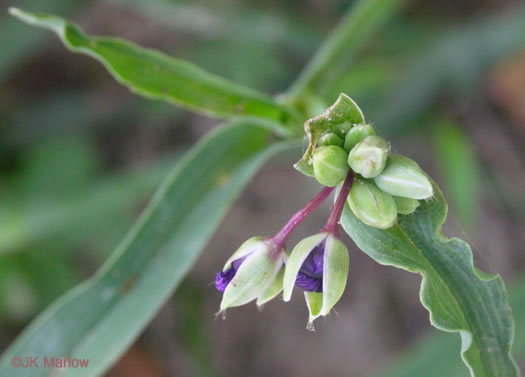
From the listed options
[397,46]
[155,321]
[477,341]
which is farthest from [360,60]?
[477,341]

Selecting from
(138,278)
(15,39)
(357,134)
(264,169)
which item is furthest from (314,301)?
(15,39)

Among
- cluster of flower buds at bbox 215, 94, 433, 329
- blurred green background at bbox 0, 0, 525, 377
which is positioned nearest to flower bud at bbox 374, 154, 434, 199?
cluster of flower buds at bbox 215, 94, 433, 329

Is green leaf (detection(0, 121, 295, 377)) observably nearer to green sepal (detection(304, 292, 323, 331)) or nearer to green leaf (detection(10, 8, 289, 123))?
green leaf (detection(10, 8, 289, 123))

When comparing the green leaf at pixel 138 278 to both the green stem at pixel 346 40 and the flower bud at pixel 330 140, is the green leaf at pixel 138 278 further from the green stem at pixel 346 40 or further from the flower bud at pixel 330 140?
the flower bud at pixel 330 140

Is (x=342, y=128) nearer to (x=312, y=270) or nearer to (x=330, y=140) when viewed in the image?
(x=330, y=140)

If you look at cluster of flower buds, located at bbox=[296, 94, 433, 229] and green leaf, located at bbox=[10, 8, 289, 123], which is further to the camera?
green leaf, located at bbox=[10, 8, 289, 123]

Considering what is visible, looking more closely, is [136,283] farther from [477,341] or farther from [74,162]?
[74,162]
